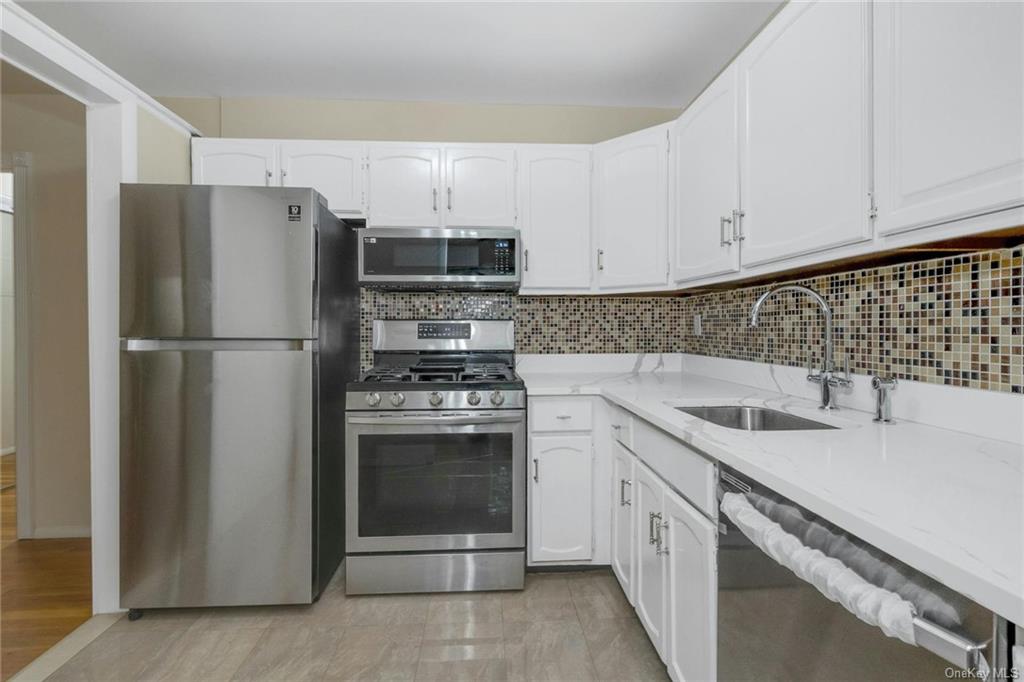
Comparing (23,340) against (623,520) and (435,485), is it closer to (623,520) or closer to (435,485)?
(435,485)

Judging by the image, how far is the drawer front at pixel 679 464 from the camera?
3.99 ft

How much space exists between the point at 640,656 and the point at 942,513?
135 centimetres

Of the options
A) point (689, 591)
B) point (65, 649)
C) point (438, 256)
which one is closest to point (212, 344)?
point (438, 256)

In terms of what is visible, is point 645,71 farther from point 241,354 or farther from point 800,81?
point 241,354

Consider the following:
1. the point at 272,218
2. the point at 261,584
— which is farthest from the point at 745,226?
the point at 261,584

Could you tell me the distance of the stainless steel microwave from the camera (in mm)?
2395

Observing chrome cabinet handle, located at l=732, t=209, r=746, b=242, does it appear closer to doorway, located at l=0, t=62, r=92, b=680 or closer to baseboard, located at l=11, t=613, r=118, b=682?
baseboard, located at l=11, t=613, r=118, b=682

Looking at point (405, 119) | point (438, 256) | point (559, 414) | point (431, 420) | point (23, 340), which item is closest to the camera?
point (431, 420)

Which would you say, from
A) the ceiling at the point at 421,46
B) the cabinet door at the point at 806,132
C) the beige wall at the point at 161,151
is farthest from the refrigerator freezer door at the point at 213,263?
the cabinet door at the point at 806,132

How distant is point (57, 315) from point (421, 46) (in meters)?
2.53

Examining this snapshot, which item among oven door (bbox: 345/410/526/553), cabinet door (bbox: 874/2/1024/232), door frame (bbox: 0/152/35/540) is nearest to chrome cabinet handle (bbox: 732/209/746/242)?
cabinet door (bbox: 874/2/1024/232)

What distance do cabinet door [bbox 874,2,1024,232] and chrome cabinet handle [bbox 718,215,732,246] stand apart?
0.67 m

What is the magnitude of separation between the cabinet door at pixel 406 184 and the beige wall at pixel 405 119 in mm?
365

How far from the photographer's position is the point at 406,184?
8.49 ft
